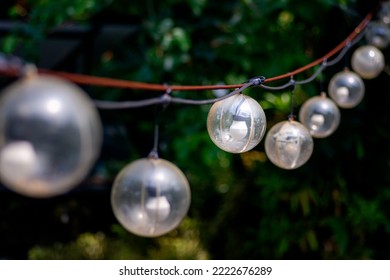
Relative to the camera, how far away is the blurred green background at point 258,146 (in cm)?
317

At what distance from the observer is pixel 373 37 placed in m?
2.95

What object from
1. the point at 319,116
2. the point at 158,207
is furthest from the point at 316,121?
the point at 158,207

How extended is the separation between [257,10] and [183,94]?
66 centimetres

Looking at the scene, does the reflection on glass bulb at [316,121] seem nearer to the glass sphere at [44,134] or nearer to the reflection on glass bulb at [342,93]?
the reflection on glass bulb at [342,93]

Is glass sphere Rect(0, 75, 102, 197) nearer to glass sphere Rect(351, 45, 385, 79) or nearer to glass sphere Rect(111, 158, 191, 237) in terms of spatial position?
glass sphere Rect(111, 158, 191, 237)

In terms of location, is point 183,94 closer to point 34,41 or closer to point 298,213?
point 34,41

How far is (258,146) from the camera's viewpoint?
361 centimetres

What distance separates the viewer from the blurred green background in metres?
3.17

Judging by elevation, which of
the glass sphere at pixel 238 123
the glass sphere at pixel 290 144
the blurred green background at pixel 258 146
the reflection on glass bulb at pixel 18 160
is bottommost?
the blurred green background at pixel 258 146

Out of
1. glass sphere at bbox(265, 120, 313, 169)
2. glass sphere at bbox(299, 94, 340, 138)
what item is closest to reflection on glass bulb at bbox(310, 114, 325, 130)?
glass sphere at bbox(299, 94, 340, 138)

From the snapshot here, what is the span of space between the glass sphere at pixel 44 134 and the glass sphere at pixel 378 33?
7.69ft

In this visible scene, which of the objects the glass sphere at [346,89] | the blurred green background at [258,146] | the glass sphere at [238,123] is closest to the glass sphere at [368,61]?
the glass sphere at [346,89]

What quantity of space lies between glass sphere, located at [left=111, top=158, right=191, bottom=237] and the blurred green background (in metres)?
1.59
